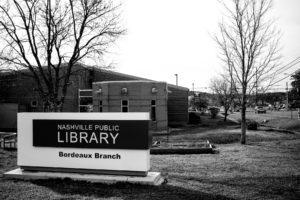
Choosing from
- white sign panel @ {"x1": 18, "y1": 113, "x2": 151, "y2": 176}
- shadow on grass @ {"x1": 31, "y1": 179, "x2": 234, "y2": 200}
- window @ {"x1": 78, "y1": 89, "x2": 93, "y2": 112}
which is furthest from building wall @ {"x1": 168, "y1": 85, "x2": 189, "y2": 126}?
shadow on grass @ {"x1": 31, "y1": 179, "x2": 234, "y2": 200}

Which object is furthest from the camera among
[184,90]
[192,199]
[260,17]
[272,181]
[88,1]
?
[184,90]

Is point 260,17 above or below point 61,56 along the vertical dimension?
above

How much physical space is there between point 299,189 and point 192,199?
2632 mm

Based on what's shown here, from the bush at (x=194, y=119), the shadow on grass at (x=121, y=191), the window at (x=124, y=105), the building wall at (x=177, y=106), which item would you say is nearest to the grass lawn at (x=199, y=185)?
the shadow on grass at (x=121, y=191)

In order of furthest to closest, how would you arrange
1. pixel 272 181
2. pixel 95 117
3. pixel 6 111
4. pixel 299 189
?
pixel 6 111
pixel 95 117
pixel 272 181
pixel 299 189

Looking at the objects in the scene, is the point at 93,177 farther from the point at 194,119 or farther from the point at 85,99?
the point at 194,119

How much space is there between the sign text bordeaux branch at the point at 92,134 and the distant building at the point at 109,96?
1192cm

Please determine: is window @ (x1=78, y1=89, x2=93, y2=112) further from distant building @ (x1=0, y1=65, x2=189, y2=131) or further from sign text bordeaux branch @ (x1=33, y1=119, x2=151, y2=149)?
sign text bordeaux branch @ (x1=33, y1=119, x2=151, y2=149)

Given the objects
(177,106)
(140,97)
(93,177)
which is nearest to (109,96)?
(140,97)

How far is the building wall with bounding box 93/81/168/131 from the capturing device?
30438mm

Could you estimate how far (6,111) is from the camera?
37188 millimetres

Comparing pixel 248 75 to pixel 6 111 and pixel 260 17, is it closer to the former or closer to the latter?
pixel 260 17

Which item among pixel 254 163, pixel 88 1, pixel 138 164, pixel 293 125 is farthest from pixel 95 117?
pixel 293 125

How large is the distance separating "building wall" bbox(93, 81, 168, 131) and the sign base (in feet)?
68.6
